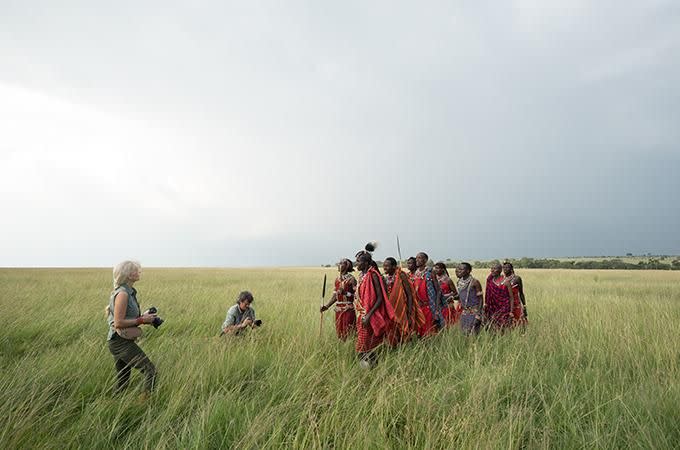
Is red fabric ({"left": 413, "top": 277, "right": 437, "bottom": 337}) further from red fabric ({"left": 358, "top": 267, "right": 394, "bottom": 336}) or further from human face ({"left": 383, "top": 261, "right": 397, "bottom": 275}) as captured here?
red fabric ({"left": 358, "top": 267, "right": 394, "bottom": 336})

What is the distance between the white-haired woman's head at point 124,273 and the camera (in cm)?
377

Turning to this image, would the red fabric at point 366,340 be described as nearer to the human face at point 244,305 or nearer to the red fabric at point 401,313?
the red fabric at point 401,313

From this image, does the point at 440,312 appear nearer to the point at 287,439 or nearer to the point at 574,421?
the point at 574,421

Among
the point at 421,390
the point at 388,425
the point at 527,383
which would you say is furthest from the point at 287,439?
the point at 527,383

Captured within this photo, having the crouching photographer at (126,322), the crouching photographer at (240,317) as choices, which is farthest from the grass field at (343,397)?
the crouching photographer at (240,317)

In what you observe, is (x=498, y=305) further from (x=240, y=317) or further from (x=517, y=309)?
(x=240, y=317)

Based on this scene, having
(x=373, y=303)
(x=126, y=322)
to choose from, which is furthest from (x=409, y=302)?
(x=126, y=322)

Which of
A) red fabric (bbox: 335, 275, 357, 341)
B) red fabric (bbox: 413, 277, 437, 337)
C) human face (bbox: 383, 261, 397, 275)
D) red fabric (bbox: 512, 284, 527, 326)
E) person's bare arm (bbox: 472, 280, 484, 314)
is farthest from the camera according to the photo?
red fabric (bbox: 512, 284, 527, 326)

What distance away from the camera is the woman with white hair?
3.68 meters

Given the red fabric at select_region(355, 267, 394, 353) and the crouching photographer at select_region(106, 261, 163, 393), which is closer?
the crouching photographer at select_region(106, 261, 163, 393)

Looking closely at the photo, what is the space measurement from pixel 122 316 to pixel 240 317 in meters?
3.14

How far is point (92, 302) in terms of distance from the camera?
11.5m

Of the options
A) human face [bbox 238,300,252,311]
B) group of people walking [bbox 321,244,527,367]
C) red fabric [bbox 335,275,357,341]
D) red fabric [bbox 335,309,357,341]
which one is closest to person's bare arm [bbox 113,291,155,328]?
group of people walking [bbox 321,244,527,367]

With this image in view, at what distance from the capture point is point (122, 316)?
12.1 ft
